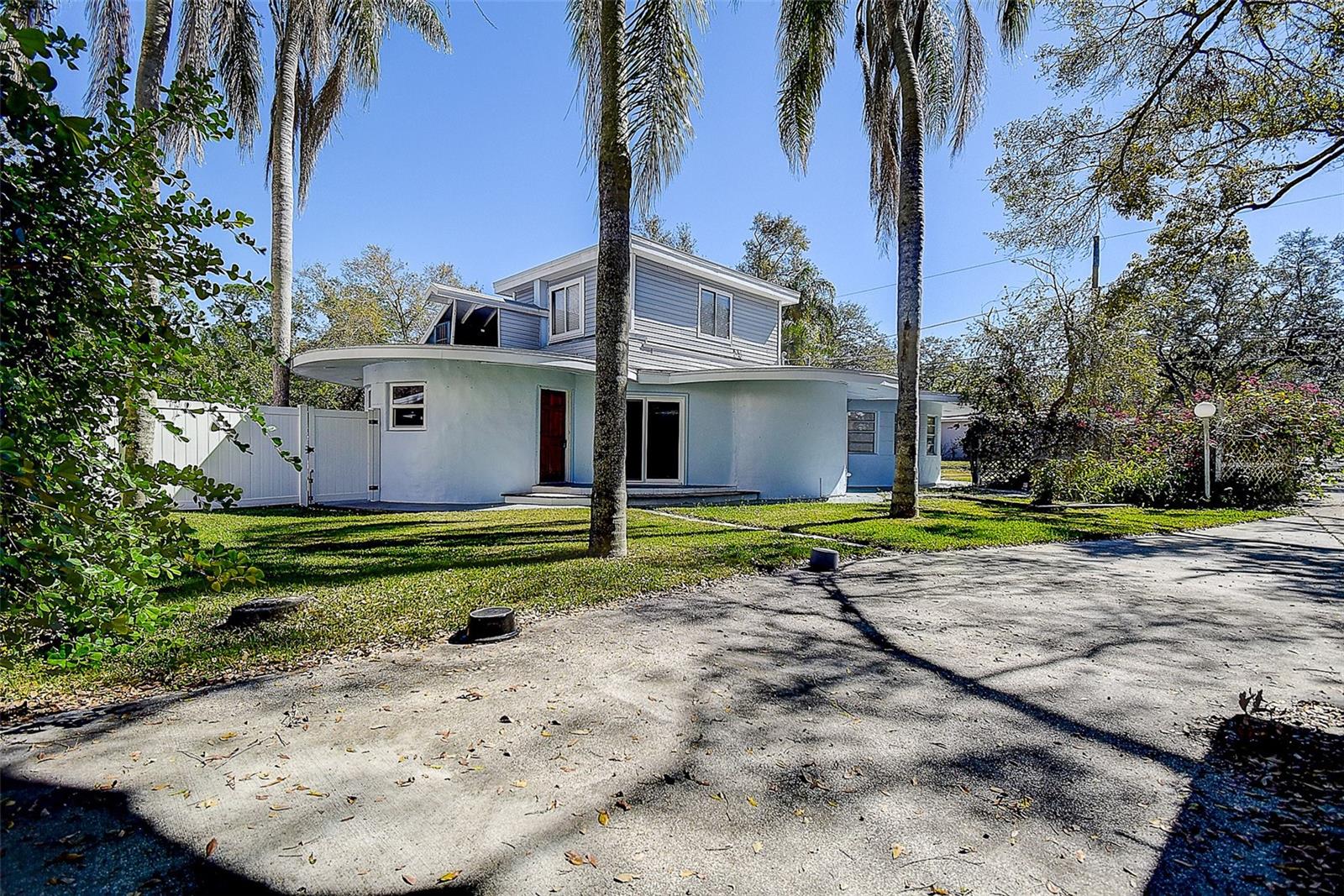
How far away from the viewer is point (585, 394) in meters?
13.4

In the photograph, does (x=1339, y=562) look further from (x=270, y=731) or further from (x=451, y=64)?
(x=451, y=64)

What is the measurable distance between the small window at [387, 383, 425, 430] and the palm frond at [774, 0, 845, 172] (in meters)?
8.42

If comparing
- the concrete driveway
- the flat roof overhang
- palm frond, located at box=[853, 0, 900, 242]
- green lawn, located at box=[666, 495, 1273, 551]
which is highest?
palm frond, located at box=[853, 0, 900, 242]

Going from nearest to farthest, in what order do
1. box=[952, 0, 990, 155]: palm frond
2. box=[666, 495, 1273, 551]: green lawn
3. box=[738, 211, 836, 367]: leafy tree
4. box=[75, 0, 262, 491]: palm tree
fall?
box=[75, 0, 262, 491]: palm tree, box=[666, 495, 1273, 551]: green lawn, box=[952, 0, 990, 155]: palm frond, box=[738, 211, 836, 367]: leafy tree

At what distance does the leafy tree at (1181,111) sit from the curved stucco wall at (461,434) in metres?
9.47

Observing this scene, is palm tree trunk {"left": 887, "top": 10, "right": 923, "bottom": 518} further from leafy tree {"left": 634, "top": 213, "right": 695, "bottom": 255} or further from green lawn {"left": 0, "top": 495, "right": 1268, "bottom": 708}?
leafy tree {"left": 634, "top": 213, "right": 695, "bottom": 255}

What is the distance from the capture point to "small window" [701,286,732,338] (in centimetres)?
1582

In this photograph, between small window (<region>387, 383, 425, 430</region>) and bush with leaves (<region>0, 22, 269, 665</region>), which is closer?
bush with leaves (<region>0, 22, 269, 665</region>)

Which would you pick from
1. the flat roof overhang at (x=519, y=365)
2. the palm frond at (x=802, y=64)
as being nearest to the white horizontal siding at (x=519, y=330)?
the flat roof overhang at (x=519, y=365)

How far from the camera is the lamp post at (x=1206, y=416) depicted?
12.4 metres

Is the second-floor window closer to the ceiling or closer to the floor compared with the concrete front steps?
closer to the ceiling

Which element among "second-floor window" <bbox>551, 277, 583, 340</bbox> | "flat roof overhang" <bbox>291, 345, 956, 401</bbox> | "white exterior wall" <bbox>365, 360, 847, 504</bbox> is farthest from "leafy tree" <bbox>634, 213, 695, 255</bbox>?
"flat roof overhang" <bbox>291, 345, 956, 401</bbox>

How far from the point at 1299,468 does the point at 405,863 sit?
17.1 m

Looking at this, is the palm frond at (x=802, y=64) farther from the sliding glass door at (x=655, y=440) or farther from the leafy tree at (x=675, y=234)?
the leafy tree at (x=675, y=234)
